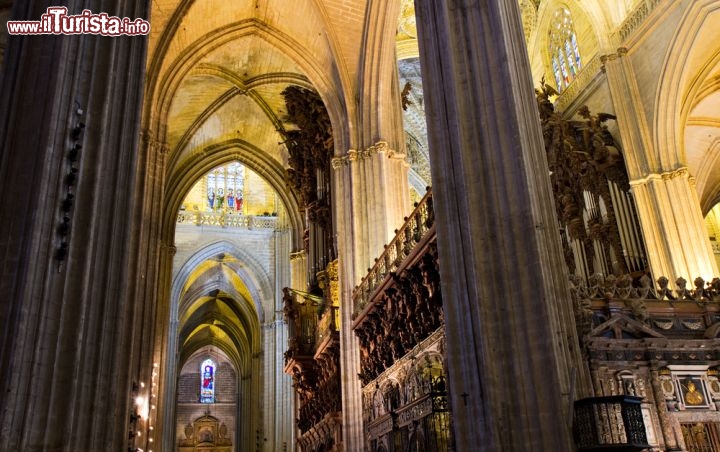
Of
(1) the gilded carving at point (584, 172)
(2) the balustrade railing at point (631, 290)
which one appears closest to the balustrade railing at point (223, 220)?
(1) the gilded carving at point (584, 172)

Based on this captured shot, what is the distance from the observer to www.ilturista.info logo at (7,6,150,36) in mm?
6832

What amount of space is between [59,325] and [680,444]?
6.55 meters

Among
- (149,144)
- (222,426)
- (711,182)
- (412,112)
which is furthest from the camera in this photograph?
(222,426)

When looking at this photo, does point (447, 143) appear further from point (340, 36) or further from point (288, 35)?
point (288, 35)

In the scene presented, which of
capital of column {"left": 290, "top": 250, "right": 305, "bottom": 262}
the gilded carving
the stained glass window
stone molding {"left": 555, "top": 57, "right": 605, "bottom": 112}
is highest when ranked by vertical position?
the stained glass window

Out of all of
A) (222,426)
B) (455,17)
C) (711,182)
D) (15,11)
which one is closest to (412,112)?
(711,182)

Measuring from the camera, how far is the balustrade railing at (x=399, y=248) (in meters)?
9.43

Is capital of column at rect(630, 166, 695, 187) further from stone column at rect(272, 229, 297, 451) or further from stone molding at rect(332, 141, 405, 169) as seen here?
stone column at rect(272, 229, 297, 451)

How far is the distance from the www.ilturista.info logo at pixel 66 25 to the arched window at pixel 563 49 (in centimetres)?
1193

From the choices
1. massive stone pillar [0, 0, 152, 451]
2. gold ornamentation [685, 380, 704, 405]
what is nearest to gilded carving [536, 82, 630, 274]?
gold ornamentation [685, 380, 704, 405]

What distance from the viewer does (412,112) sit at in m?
21.7

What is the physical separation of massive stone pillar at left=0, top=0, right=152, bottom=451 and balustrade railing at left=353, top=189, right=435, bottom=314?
4104mm

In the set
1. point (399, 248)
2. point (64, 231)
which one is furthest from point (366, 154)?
point (64, 231)

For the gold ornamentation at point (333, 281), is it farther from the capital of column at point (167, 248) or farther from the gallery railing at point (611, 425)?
the gallery railing at point (611, 425)
